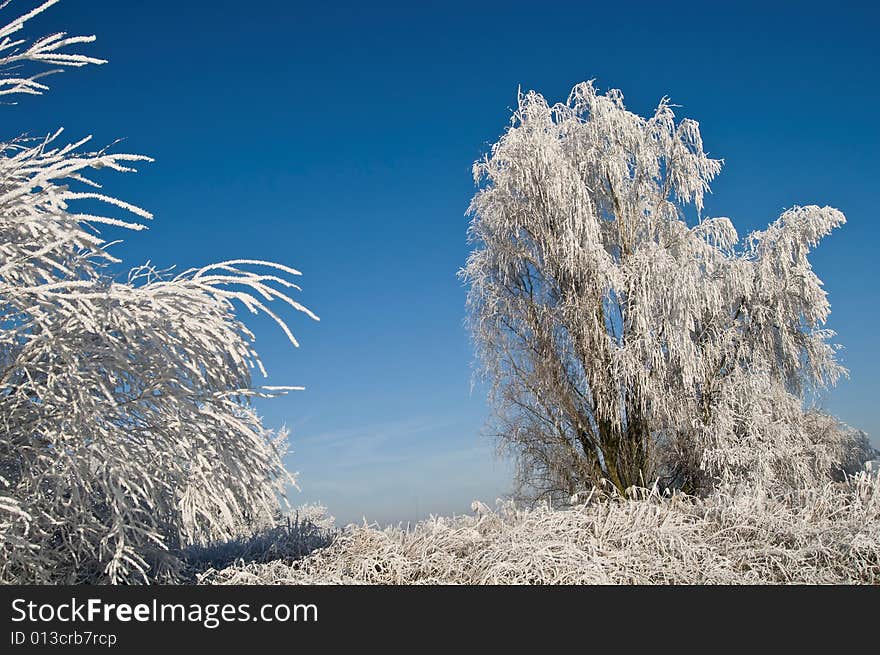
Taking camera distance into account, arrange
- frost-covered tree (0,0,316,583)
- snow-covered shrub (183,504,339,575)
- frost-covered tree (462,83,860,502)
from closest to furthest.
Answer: frost-covered tree (0,0,316,583)
snow-covered shrub (183,504,339,575)
frost-covered tree (462,83,860,502)

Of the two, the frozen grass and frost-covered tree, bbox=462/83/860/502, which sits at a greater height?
frost-covered tree, bbox=462/83/860/502

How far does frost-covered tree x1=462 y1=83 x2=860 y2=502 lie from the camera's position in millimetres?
9828

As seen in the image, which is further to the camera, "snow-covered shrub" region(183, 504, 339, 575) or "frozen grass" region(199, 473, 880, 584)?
"snow-covered shrub" region(183, 504, 339, 575)

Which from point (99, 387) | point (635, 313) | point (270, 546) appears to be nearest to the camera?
point (99, 387)

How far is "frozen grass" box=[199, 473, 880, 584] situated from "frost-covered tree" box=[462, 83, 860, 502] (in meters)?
3.82

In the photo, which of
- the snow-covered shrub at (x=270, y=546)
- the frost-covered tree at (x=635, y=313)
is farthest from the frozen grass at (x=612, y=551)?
the frost-covered tree at (x=635, y=313)

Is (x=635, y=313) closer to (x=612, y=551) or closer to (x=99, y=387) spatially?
(x=612, y=551)

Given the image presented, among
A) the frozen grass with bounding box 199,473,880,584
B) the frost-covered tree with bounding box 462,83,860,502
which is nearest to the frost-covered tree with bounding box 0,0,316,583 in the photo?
the frozen grass with bounding box 199,473,880,584

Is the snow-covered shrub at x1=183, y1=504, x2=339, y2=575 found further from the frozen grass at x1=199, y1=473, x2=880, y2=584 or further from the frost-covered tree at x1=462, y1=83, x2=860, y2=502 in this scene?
the frost-covered tree at x1=462, y1=83, x2=860, y2=502

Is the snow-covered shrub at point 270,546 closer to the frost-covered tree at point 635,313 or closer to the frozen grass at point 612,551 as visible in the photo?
the frozen grass at point 612,551

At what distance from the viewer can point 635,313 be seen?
388 inches

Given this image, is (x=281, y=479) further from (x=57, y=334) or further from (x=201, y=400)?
(x=57, y=334)

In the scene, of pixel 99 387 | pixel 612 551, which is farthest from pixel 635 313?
pixel 99 387

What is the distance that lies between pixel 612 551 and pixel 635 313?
5.19 m
